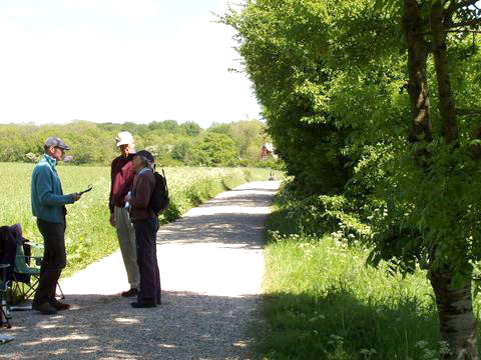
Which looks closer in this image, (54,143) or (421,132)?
(421,132)

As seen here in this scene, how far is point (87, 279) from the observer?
379 inches

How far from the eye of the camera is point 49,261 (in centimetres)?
732

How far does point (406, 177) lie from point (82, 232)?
9587mm

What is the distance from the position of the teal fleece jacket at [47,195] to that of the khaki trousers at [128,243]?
121cm

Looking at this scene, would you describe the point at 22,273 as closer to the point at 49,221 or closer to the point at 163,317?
the point at 49,221

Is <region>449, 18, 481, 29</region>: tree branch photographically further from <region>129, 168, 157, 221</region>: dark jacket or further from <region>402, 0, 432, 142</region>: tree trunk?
<region>129, 168, 157, 221</region>: dark jacket

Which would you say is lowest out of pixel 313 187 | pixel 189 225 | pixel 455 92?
pixel 189 225

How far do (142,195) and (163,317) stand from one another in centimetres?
151

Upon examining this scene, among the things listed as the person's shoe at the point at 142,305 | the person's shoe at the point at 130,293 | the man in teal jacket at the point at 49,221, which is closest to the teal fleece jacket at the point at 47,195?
the man in teal jacket at the point at 49,221

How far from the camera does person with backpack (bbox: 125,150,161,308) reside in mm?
7535

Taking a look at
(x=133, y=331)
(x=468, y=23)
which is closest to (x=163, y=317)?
(x=133, y=331)

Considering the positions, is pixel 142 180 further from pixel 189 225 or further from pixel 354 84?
pixel 189 225

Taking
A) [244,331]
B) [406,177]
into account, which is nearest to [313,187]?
[244,331]

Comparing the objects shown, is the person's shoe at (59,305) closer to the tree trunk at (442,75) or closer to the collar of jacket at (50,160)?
the collar of jacket at (50,160)
